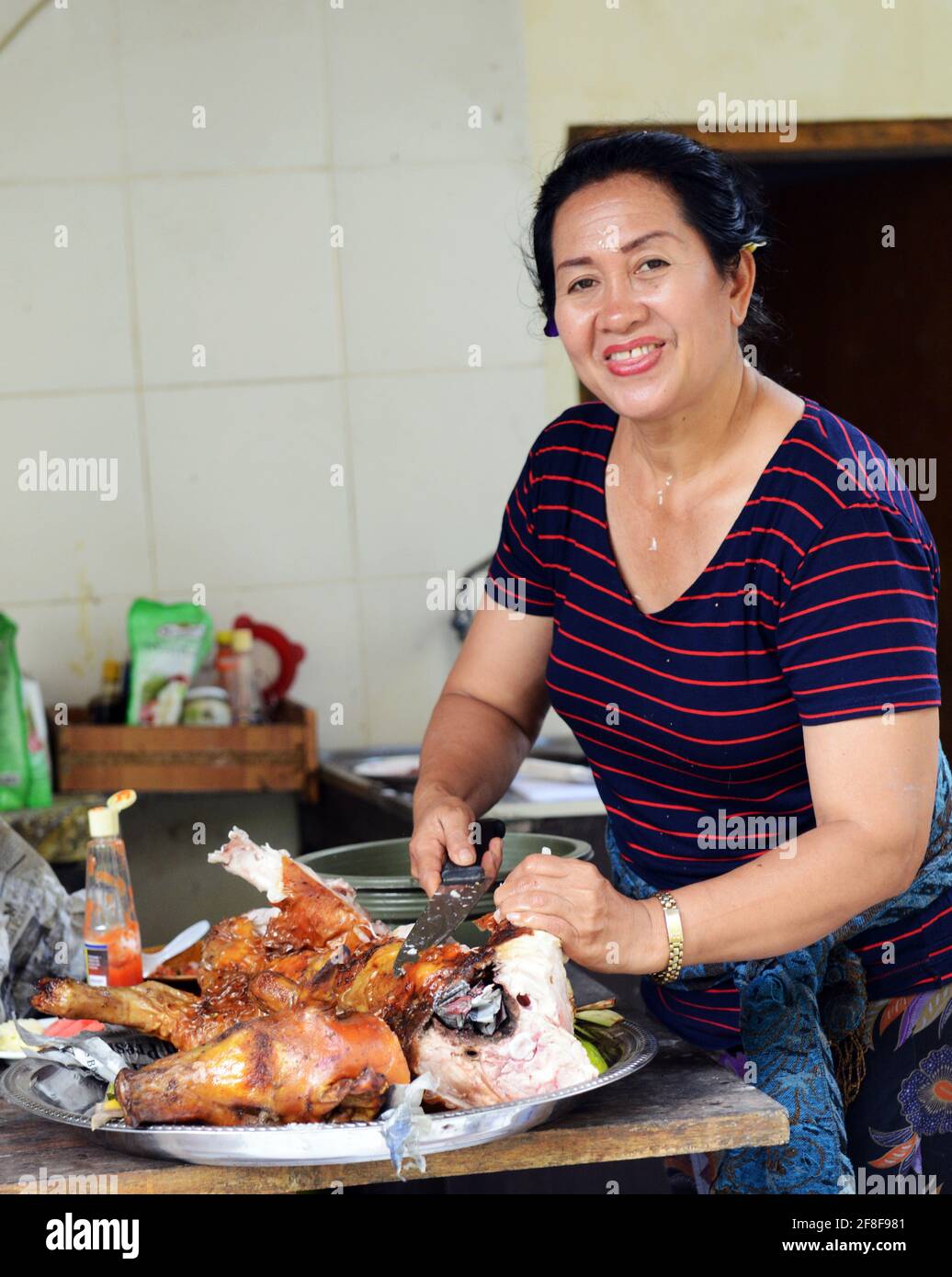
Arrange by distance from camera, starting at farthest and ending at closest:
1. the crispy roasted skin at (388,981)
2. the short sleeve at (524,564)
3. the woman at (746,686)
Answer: the short sleeve at (524,564) → the woman at (746,686) → the crispy roasted skin at (388,981)

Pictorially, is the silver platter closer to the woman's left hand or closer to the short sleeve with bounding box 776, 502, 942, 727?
the woman's left hand

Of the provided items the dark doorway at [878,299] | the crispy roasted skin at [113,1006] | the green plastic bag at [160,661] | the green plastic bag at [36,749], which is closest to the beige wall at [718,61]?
the dark doorway at [878,299]

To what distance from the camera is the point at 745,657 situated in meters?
1.63

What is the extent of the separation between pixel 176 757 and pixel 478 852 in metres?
1.84

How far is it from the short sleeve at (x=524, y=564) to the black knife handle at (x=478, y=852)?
1.18 feet

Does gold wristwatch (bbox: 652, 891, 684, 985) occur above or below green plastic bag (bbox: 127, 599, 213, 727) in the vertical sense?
below

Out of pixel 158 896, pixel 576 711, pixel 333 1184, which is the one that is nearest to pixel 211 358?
pixel 158 896

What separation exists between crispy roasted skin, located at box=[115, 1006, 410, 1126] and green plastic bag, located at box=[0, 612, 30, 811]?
2.09 metres

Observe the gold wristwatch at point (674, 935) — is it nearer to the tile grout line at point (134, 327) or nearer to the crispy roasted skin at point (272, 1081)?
the crispy roasted skin at point (272, 1081)

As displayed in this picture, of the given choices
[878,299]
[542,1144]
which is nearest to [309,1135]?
[542,1144]

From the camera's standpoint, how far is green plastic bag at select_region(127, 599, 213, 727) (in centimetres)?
345

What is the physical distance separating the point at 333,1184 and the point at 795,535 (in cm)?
82

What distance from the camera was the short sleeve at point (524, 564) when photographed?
6.41 feet

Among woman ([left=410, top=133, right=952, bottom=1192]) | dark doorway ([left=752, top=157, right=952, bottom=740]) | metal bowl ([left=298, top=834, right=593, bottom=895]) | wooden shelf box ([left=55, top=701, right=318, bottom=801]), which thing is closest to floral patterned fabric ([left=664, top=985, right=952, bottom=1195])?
woman ([left=410, top=133, right=952, bottom=1192])
